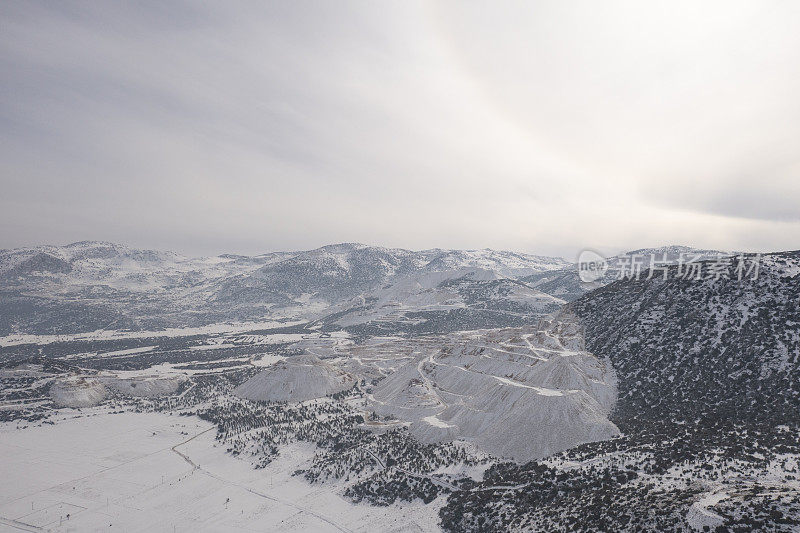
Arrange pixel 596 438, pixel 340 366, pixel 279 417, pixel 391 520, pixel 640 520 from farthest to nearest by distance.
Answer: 1. pixel 340 366
2. pixel 279 417
3. pixel 596 438
4. pixel 391 520
5. pixel 640 520

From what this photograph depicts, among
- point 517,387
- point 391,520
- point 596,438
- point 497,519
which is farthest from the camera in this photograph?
point 517,387

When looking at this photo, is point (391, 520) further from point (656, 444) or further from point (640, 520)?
point (656, 444)

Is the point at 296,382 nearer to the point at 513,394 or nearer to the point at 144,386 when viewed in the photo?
the point at 144,386

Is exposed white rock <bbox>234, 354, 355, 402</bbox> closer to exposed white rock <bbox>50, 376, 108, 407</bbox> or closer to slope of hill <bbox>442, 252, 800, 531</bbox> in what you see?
exposed white rock <bbox>50, 376, 108, 407</bbox>

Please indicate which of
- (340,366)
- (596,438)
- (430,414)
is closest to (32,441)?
(340,366)

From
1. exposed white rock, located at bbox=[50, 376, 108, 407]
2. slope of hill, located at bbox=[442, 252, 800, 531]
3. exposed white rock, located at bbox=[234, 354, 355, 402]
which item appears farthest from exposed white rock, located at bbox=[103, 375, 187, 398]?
slope of hill, located at bbox=[442, 252, 800, 531]
